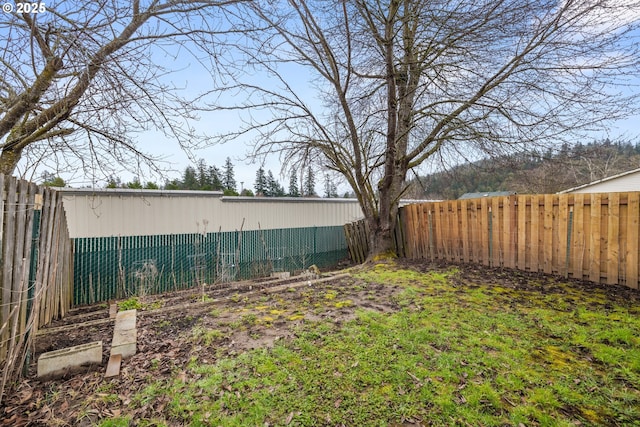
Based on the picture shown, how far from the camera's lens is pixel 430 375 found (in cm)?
233

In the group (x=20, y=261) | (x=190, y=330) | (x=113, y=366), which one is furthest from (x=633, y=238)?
(x=20, y=261)

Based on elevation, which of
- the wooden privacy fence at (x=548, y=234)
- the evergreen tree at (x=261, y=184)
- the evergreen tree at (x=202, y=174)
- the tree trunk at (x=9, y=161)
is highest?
the evergreen tree at (x=261, y=184)

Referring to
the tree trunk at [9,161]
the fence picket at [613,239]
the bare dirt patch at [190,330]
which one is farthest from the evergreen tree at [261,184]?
the fence picket at [613,239]

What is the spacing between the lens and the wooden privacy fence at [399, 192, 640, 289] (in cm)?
403

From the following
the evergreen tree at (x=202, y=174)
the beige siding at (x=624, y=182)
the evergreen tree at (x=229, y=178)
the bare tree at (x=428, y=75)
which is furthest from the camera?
the evergreen tree at (x=229, y=178)

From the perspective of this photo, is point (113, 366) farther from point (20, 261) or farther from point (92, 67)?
point (92, 67)

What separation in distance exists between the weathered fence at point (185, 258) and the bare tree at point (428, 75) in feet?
12.3

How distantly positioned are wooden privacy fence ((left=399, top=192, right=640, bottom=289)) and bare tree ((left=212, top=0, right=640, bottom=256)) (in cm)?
155

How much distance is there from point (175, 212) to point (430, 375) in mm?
9177

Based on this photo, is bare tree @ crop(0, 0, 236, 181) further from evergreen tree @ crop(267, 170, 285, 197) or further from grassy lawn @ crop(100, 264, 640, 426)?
evergreen tree @ crop(267, 170, 285, 197)

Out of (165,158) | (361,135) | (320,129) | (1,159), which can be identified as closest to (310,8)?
(320,129)

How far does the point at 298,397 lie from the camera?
7.02 feet

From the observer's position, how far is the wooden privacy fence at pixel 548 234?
4031 millimetres

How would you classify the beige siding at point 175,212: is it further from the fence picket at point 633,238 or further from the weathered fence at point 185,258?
the fence picket at point 633,238
